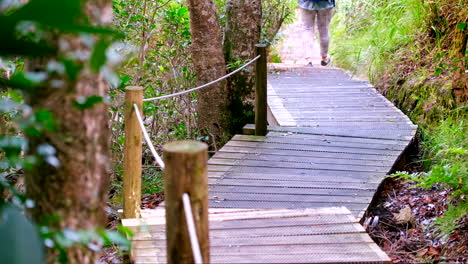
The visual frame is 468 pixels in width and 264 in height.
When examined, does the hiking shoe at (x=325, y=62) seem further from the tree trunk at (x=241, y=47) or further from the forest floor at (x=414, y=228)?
the forest floor at (x=414, y=228)

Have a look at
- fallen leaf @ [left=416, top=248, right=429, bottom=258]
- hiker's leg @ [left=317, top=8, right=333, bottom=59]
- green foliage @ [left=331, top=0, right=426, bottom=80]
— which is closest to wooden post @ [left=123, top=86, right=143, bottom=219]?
fallen leaf @ [left=416, top=248, right=429, bottom=258]

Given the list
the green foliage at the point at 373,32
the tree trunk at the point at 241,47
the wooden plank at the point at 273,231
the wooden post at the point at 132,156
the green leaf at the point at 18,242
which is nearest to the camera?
the green leaf at the point at 18,242

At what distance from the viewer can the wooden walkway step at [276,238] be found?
3156 mm

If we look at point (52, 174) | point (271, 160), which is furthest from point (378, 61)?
point (52, 174)

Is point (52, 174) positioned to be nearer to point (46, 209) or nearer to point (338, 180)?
point (46, 209)

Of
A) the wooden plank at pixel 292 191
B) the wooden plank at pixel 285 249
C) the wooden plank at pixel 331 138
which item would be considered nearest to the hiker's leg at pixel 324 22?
the wooden plank at pixel 331 138

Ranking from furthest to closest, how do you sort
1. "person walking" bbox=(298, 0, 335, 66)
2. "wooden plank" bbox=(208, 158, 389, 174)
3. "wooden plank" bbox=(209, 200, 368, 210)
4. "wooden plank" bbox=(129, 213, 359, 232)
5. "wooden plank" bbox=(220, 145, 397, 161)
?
"person walking" bbox=(298, 0, 335, 66), "wooden plank" bbox=(220, 145, 397, 161), "wooden plank" bbox=(208, 158, 389, 174), "wooden plank" bbox=(209, 200, 368, 210), "wooden plank" bbox=(129, 213, 359, 232)

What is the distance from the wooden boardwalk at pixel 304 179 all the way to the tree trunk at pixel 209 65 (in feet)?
2.17

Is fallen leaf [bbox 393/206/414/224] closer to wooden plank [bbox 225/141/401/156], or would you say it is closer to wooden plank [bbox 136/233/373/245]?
wooden plank [bbox 225/141/401/156]

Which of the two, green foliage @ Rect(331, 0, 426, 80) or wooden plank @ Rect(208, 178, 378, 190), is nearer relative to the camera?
wooden plank @ Rect(208, 178, 378, 190)

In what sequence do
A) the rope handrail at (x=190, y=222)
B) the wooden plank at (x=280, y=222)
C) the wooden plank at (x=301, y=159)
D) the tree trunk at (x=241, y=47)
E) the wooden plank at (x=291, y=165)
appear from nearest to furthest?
1. the rope handrail at (x=190, y=222)
2. the wooden plank at (x=280, y=222)
3. the wooden plank at (x=291, y=165)
4. the wooden plank at (x=301, y=159)
5. the tree trunk at (x=241, y=47)

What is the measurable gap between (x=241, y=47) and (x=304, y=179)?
85.3 inches

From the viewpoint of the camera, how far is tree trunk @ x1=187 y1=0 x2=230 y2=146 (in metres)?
6.39

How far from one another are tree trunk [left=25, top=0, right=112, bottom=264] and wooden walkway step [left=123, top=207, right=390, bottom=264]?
115 cm
